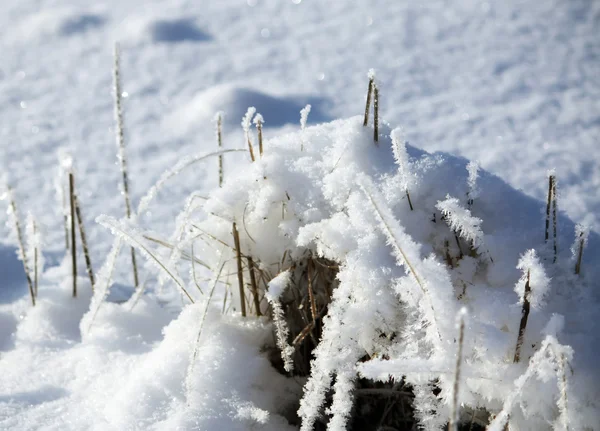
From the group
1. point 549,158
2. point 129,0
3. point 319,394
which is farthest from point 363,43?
point 319,394

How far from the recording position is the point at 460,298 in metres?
1.02

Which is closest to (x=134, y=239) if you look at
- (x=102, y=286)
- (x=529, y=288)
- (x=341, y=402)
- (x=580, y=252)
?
(x=102, y=286)

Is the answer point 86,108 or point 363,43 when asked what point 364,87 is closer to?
point 363,43

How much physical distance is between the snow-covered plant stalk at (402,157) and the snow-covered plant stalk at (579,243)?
316 mm

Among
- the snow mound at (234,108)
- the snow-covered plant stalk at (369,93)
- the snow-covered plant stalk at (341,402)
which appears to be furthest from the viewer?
the snow mound at (234,108)

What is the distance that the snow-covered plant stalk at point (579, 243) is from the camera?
102 centimetres

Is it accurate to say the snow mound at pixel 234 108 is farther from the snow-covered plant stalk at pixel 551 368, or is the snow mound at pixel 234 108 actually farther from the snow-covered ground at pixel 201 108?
the snow-covered plant stalk at pixel 551 368

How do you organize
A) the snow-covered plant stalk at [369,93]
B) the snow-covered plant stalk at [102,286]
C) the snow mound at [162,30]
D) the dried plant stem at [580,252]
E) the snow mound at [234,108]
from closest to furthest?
the dried plant stem at [580,252], the snow-covered plant stalk at [369,93], the snow-covered plant stalk at [102,286], the snow mound at [234,108], the snow mound at [162,30]

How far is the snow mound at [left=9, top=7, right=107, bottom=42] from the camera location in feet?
10.5

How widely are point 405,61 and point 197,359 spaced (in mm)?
1831

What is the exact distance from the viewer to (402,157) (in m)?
1.03

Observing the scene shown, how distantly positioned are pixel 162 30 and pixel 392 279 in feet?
8.51

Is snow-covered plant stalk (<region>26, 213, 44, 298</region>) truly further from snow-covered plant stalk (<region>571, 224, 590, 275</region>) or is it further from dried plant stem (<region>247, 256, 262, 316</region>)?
snow-covered plant stalk (<region>571, 224, 590, 275</region>)

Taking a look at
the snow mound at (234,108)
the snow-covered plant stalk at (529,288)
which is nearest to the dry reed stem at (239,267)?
the snow-covered plant stalk at (529,288)
